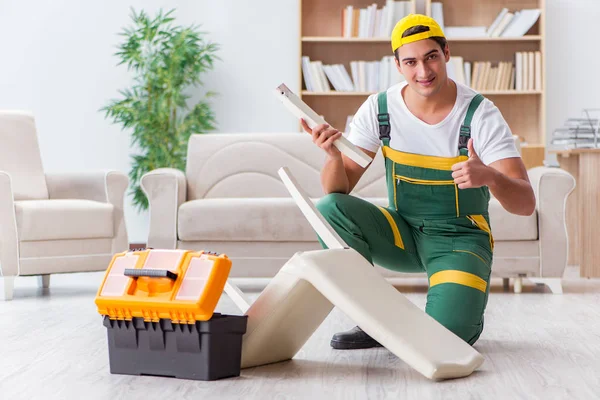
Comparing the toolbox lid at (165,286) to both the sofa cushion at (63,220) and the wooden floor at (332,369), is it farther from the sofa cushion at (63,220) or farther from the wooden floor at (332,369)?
the sofa cushion at (63,220)

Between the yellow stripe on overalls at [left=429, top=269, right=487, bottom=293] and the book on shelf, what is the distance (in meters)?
3.54

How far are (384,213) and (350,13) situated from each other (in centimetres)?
345

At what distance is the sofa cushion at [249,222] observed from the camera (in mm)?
3561

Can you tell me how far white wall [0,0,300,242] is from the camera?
5801mm

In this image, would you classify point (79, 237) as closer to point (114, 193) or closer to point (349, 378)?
point (114, 193)

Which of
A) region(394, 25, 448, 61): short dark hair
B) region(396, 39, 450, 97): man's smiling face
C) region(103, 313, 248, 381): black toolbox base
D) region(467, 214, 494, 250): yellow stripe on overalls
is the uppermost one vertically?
region(394, 25, 448, 61): short dark hair

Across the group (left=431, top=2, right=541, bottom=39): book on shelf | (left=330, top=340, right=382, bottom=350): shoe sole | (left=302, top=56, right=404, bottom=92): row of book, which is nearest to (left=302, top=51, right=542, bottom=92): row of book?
(left=302, top=56, right=404, bottom=92): row of book

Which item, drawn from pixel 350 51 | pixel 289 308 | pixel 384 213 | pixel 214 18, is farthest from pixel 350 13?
pixel 289 308

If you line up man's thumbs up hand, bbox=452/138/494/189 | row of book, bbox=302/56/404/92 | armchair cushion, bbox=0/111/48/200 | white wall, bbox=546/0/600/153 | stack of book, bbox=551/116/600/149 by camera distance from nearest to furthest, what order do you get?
1. man's thumbs up hand, bbox=452/138/494/189
2. armchair cushion, bbox=0/111/48/200
3. stack of book, bbox=551/116/600/149
4. row of book, bbox=302/56/404/92
5. white wall, bbox=546/0/600/153

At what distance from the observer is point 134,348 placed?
1.77 m

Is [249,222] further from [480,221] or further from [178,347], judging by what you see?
[178,347]

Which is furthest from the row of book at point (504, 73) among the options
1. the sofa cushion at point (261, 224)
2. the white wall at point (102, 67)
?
the sofa cushion at point (261, 224)

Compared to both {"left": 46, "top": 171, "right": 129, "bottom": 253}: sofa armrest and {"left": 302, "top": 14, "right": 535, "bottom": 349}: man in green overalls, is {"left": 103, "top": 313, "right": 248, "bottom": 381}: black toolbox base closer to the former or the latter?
{"left": 302, "top": 14, "right": 535, "bottom": 349}: man in green overalls

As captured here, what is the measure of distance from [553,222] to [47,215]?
2.17m
